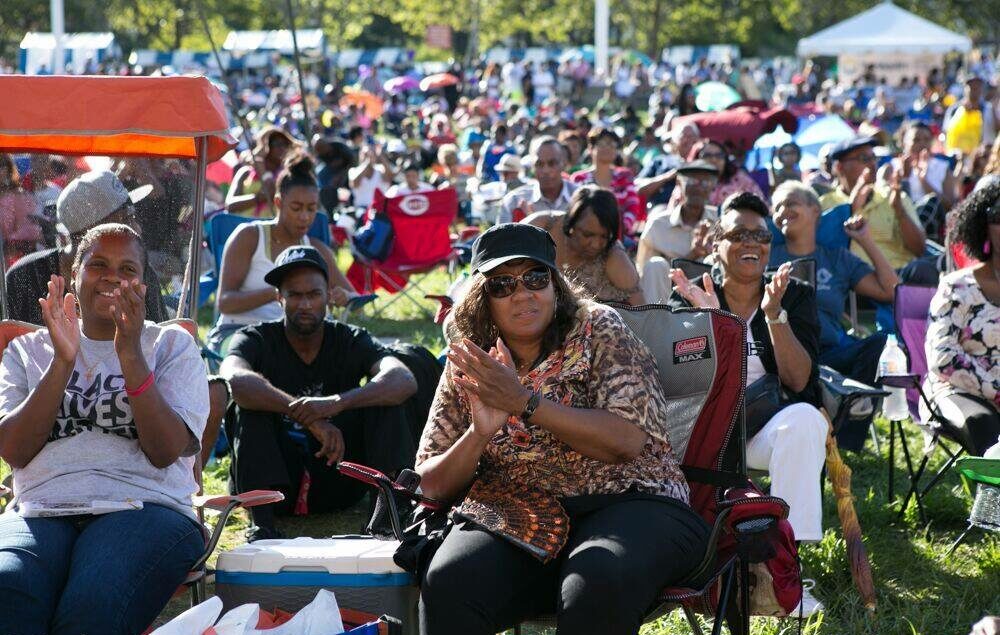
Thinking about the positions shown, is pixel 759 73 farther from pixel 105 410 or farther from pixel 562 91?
pixel 105 410

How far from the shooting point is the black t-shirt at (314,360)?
5.21 meters

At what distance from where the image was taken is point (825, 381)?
525cm

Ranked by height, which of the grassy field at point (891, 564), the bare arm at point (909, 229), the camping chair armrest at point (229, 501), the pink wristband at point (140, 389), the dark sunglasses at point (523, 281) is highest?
the dark sunglasses at point (523, 281)

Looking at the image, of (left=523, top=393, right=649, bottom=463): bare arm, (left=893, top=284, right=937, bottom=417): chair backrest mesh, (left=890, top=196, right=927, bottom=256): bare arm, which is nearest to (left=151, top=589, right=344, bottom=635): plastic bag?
(left=523, top=393, right=649, bottom=463): bare arm

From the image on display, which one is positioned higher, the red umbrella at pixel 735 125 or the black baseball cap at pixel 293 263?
the black baseball cap at pixel 293 263

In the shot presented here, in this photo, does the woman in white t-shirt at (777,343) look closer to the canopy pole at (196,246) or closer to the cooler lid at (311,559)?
the cooler lid at (311,559)

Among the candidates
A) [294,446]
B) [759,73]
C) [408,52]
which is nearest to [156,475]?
[294,446]

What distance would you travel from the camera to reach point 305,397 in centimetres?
507

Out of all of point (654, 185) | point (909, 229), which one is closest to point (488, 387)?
point (909, 229)

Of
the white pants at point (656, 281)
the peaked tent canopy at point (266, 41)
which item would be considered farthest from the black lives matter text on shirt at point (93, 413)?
the peaked tent canopy at point (266, 41)

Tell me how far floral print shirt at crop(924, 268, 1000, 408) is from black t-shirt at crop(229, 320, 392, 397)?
2.24m

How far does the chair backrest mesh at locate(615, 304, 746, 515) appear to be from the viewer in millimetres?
3928

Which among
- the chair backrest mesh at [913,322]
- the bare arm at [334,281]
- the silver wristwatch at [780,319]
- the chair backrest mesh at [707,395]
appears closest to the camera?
the chair backrest mesh at [707,395]

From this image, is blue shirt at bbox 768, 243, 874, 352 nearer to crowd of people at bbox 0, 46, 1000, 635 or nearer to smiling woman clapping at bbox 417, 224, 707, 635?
crowd of people at bbox 0, 46, 1000, 635
